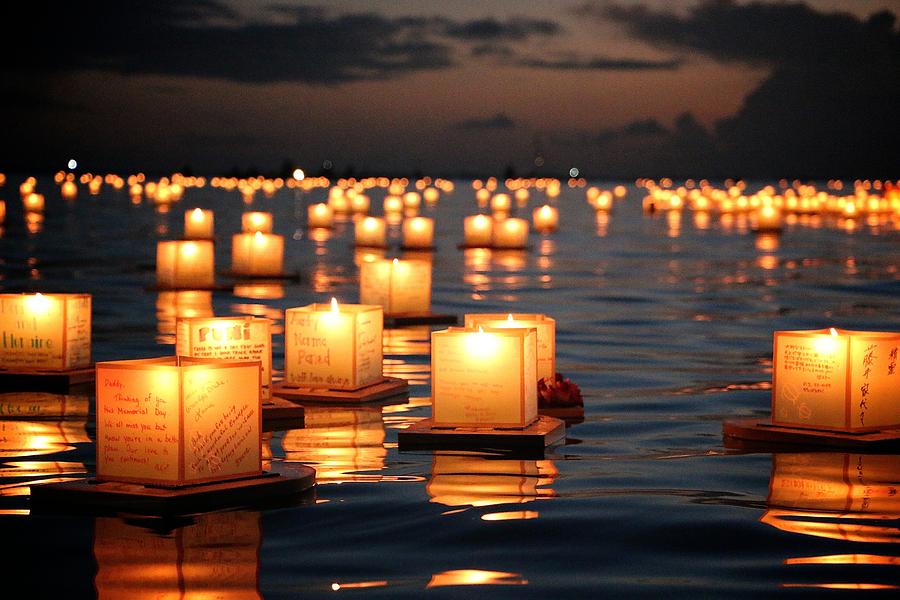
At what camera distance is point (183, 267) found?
101ft

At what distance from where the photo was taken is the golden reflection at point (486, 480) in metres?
11.3

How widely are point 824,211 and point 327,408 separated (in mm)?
73618

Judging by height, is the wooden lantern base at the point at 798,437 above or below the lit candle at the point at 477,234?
below

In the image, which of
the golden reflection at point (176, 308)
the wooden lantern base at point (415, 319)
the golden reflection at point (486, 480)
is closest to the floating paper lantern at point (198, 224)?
the golden reflection at point (176, 308)

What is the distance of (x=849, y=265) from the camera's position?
40688mm

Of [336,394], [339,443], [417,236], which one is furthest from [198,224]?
[339,443]

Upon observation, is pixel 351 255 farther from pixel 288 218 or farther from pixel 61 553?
pixel 61 553

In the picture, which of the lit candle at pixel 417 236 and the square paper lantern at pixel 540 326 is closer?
the square paper lantern at pixel 540 326

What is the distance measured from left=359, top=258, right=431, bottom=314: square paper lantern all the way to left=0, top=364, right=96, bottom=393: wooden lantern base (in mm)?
7736

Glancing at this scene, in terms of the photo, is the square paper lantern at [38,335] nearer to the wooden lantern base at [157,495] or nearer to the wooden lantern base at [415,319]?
the wooden lantern base at [157,495]

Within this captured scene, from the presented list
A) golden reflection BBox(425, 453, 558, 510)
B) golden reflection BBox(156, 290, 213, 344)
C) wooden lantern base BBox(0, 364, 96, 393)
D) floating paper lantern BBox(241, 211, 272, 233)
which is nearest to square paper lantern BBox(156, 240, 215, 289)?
golden reflection BBox(156, 290, 213, 344)

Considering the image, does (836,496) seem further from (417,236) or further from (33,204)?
(33,204)

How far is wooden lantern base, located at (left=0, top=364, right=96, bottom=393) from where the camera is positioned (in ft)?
56.4

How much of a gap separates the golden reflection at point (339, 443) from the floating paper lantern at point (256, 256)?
18.1m
